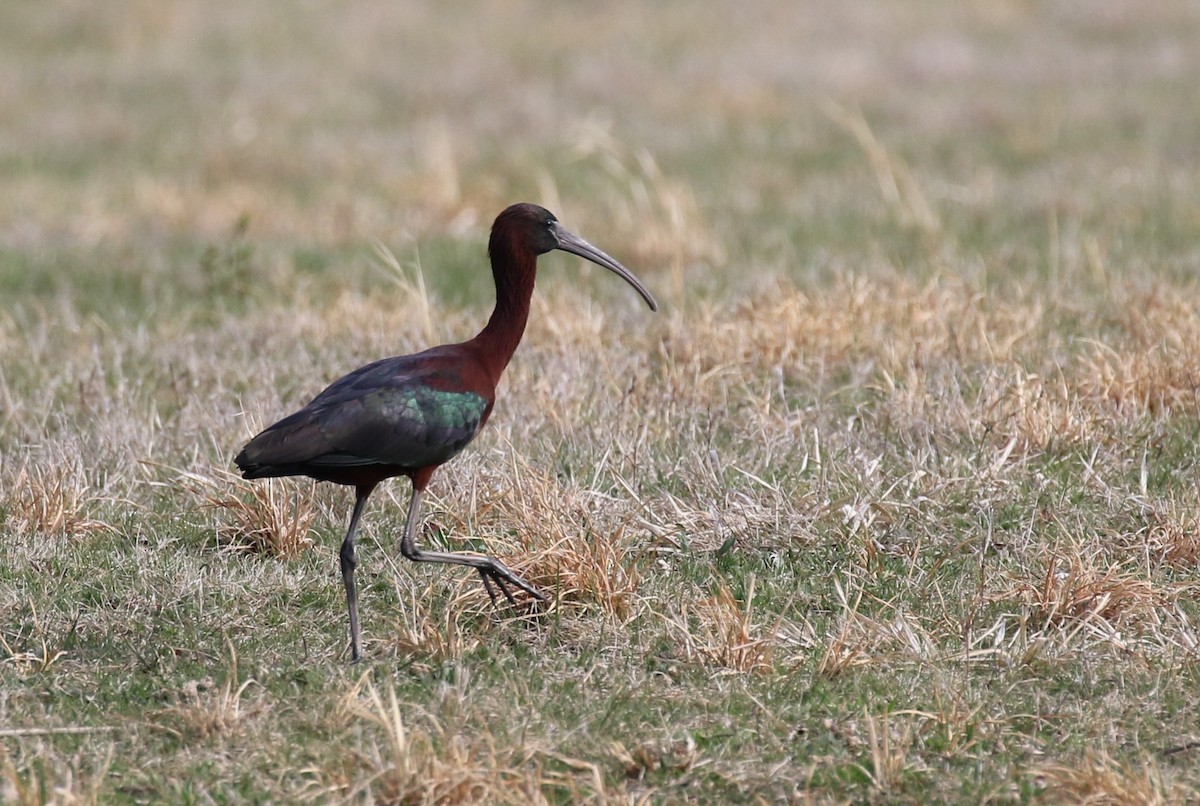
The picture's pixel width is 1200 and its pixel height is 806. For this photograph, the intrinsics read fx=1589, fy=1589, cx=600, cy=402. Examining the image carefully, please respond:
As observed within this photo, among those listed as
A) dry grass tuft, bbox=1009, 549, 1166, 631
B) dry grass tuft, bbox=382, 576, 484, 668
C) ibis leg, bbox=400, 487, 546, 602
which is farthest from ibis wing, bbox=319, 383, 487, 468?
dry grass tuft, bbox=1009, 549, 1166, 631

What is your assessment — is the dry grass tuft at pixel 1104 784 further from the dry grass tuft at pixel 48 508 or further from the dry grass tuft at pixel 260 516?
the dry grass tuft at pixel 48 508

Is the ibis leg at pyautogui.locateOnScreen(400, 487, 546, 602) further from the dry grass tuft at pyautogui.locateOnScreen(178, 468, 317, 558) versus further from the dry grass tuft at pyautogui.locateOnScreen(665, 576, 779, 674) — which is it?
the dry grass tuft at pyautogui.locateOnScreen(178, 468, 317, 558)

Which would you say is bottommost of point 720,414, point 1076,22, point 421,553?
point 1076,22

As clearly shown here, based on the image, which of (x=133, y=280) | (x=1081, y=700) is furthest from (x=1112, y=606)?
(x=133, y=280)

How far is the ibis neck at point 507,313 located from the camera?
4922 mm

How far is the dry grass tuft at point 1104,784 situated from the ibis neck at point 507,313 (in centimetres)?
201

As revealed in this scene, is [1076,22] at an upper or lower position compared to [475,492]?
lower

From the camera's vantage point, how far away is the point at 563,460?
6129 mm

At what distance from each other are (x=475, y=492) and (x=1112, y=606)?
2.16 meters

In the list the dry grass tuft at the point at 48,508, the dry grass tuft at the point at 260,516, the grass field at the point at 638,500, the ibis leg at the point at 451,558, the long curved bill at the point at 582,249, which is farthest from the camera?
the dry grass tuft at the point at 48,508

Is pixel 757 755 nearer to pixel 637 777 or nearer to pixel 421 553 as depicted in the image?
pixel 637 777

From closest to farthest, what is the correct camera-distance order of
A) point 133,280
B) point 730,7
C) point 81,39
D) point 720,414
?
point 720,414 < point 133,280 < point 81,39 < point 730,7

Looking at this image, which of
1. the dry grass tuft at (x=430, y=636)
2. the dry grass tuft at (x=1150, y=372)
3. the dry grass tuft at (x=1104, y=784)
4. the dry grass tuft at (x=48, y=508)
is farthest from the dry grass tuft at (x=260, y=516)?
the dry grass tuft at (x=1150, y=372)

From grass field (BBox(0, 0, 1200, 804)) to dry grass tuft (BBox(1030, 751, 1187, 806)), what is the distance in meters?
0.02
